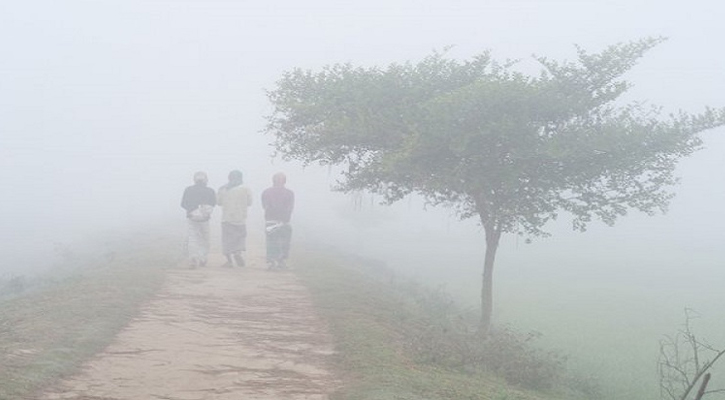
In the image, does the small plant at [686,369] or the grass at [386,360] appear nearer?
the small plant at [686,369]

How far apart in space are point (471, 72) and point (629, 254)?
52.6 m

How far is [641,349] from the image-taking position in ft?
74.6

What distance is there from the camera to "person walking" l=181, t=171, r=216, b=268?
1935cm

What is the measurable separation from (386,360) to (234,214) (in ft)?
33.6

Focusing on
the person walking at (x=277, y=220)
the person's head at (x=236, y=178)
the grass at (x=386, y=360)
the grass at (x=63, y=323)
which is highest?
the person's head at (x=236, y=178)

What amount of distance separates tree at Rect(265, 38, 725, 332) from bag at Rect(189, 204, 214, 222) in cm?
333

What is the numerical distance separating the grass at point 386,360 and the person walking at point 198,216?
321 cm

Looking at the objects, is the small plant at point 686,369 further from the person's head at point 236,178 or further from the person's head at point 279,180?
the person's head at point 236,178

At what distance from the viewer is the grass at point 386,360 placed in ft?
29.7

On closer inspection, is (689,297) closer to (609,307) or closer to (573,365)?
(609,307)

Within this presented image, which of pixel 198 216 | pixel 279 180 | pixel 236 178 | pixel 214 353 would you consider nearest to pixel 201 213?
pixel 198 216

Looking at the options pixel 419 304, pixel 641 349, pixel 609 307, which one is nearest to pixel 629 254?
pixel 609 307

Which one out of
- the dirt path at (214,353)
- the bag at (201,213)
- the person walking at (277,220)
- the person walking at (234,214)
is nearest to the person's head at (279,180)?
the person walking at (277,220)

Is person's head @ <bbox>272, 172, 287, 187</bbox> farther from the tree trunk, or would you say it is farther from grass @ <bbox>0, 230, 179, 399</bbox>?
the tree trunk
